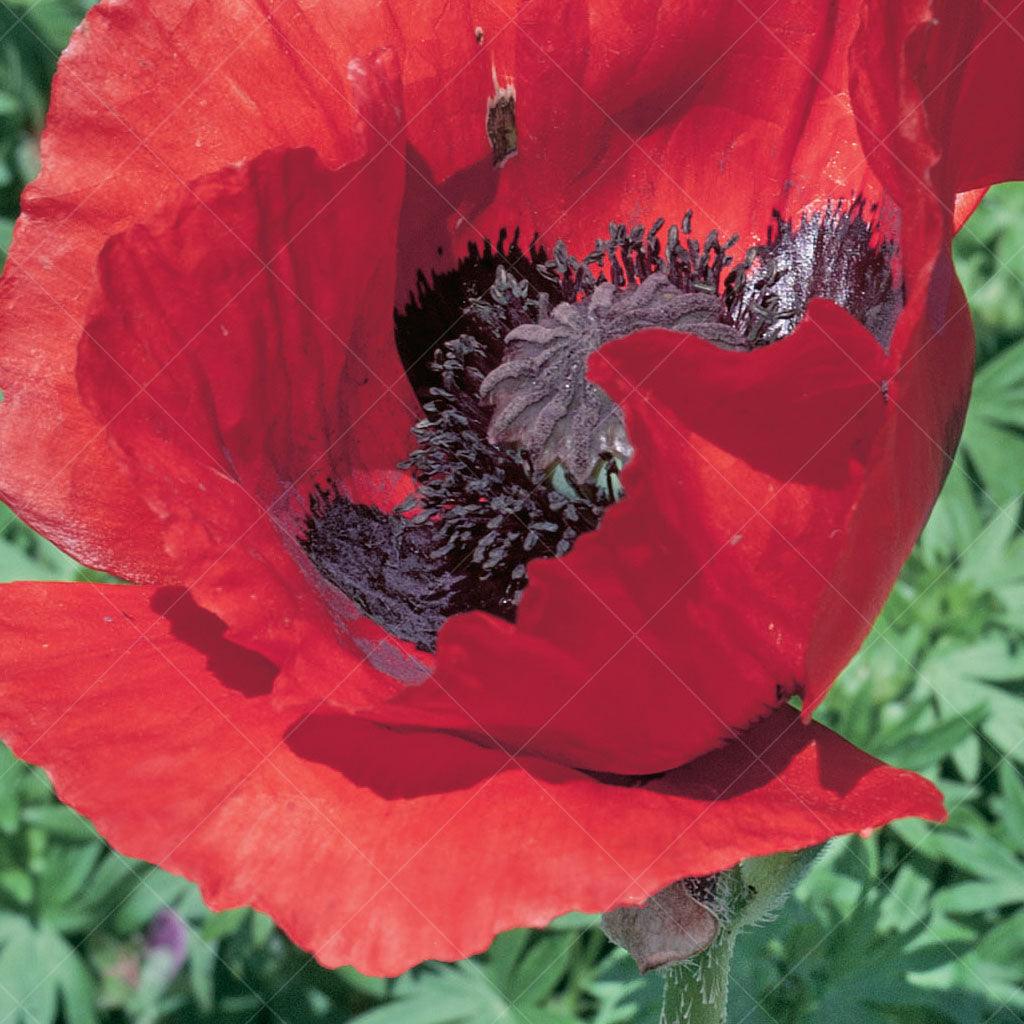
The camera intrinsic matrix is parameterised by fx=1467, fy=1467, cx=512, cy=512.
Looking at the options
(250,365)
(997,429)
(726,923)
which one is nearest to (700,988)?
(726,923)

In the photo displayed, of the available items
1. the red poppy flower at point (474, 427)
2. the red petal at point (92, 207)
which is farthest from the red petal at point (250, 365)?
the red petal at point (92, 207)

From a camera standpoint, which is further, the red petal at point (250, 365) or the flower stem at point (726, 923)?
the flower stem at point (726, 923)

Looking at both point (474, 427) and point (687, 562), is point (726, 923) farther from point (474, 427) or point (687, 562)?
point (474, 427)

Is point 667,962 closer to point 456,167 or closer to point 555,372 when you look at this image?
point 555,372

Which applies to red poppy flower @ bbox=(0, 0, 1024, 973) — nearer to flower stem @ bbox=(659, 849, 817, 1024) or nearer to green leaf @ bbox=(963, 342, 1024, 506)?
flower stem @ bbox=(659, 849, 817, 1024)

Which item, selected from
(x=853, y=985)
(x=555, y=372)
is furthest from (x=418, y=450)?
(x=853, y=985)

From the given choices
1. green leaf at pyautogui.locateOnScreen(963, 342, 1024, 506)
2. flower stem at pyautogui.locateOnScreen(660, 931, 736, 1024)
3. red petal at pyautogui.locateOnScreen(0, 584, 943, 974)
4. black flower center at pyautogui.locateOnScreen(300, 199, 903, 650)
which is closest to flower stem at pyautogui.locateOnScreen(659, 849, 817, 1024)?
flower stem at pyautogui.locateOnScreen(660, 931, 736, 1024)

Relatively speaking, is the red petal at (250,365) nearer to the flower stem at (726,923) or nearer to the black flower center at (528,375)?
the black flower center at (528,375)
